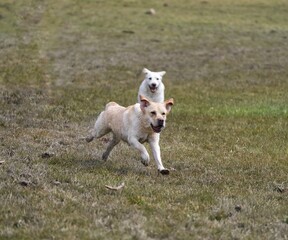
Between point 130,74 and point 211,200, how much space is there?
18.2 meters

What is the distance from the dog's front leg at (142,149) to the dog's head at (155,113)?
39 centimetres

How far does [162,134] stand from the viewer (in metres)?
16.2

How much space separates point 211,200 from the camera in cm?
977

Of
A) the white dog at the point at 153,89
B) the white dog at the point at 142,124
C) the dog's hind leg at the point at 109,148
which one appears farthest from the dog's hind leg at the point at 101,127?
the white dog at the point at 153,89

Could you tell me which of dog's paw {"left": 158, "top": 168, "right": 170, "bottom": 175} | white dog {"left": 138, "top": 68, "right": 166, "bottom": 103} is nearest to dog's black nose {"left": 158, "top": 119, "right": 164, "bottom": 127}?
dog's paw {"left": 158, "top": 168, "right": 170, "bottom": 175}

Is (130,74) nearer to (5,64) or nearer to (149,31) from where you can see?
(5,64)

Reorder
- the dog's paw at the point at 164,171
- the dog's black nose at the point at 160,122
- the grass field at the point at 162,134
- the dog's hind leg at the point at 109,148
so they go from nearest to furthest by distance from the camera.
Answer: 1. the grass field at the point at 162,134
2. the dog's black nose at the point at 160,122
3. the dog's paw at the point at 164,171
4. the dog's hind leg at the point at 109,148

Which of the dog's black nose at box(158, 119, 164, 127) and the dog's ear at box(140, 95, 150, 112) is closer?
the dog's black nose at box(158, 119, 164, 127)

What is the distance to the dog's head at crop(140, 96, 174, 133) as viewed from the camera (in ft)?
36.0

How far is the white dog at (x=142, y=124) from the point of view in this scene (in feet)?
36.5

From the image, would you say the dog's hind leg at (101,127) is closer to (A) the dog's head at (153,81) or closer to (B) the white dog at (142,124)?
(B) the white dog at (142,124)

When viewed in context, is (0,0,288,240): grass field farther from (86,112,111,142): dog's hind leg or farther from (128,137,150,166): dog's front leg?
(86,112,111,142): dog's hind leg

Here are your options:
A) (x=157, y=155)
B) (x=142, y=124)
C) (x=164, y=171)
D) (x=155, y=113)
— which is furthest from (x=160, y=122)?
(x=164, y=171)

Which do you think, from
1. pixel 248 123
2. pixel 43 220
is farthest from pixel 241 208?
pixel 248 123
